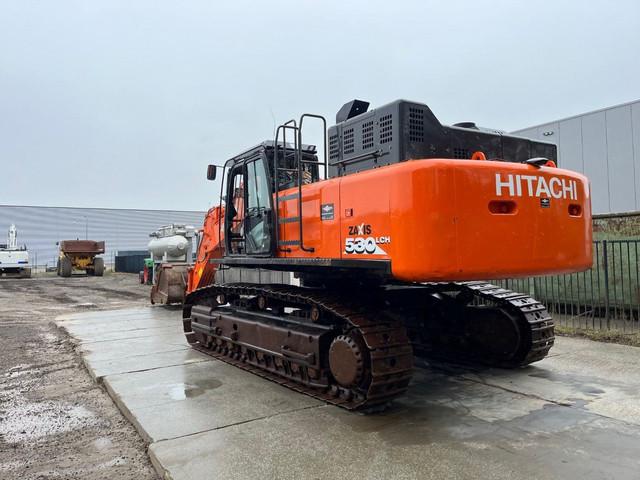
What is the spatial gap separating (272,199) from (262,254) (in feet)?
2.11

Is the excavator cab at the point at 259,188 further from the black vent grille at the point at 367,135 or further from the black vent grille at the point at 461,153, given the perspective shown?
the black vent grille at the point at 461,153

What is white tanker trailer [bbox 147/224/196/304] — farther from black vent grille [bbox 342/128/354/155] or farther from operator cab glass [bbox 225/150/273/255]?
black vent grille [bbox 342/128/354/155]

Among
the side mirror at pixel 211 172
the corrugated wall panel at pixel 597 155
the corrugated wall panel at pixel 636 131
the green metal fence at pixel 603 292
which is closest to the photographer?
the side mirror at pixel 211 172

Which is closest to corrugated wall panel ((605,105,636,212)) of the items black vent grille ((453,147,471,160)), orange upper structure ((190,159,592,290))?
orange upper structure ((190,159,592,290))

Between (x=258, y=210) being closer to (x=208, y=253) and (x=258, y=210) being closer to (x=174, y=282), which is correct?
(x=208, y=253)

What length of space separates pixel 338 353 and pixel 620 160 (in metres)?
10.3

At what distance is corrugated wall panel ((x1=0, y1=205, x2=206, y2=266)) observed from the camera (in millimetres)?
53219

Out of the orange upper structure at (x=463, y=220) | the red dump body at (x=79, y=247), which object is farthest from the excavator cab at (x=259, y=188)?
the red dump body at (x=79, y=247)

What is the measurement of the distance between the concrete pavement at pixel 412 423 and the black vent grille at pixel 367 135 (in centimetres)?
250

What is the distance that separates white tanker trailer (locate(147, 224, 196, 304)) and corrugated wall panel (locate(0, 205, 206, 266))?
40.5 m

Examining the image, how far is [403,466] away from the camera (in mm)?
3605

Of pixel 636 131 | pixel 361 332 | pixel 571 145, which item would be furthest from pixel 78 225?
pixel 361 332

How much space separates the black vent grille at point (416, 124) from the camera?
4.37 meters

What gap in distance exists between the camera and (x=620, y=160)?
472 inches
